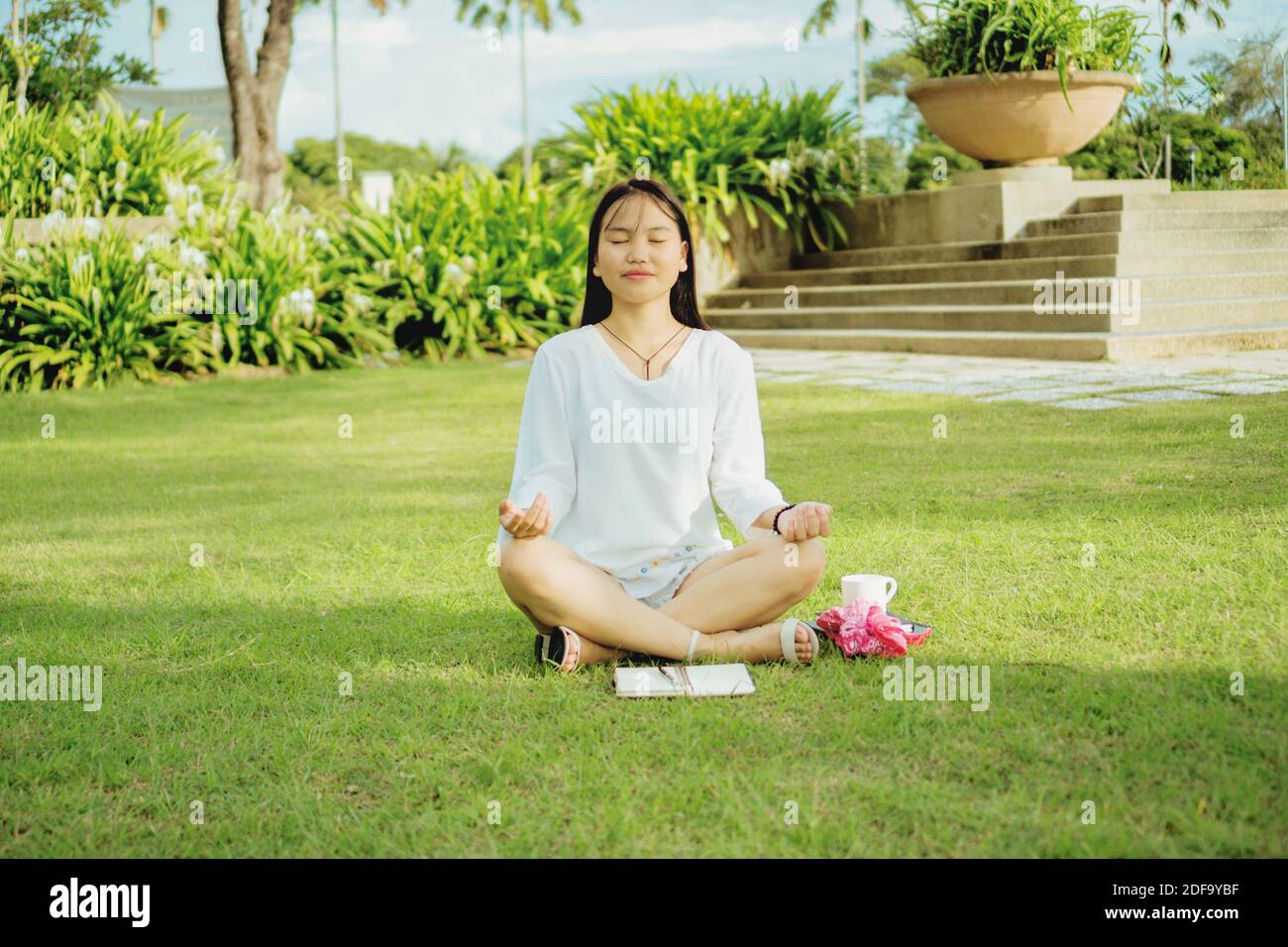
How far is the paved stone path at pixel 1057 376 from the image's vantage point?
7133 mm

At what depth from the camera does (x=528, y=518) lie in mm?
3084

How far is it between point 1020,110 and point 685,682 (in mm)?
9856

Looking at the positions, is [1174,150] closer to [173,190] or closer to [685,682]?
[173,190]

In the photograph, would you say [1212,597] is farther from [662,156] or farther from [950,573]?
[662,156]

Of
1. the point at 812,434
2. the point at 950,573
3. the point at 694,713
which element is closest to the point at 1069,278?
the point at 812,434

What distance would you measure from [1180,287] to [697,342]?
7332 millimetres

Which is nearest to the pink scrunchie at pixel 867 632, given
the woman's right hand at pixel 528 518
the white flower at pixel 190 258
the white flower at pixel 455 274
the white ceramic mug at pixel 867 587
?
the white ceramic mug at pixel 867 587

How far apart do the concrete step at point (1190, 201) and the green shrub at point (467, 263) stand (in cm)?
489

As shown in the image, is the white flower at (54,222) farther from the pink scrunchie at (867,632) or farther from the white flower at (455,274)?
the pink scrunchie at (867,632)

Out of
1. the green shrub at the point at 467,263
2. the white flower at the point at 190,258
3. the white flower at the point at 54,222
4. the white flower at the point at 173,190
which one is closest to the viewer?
the white flower at the point at 190,258

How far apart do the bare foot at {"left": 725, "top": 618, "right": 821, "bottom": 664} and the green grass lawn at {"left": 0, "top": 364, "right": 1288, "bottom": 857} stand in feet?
0.14

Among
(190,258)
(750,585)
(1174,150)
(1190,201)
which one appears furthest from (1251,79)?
(750,585)
